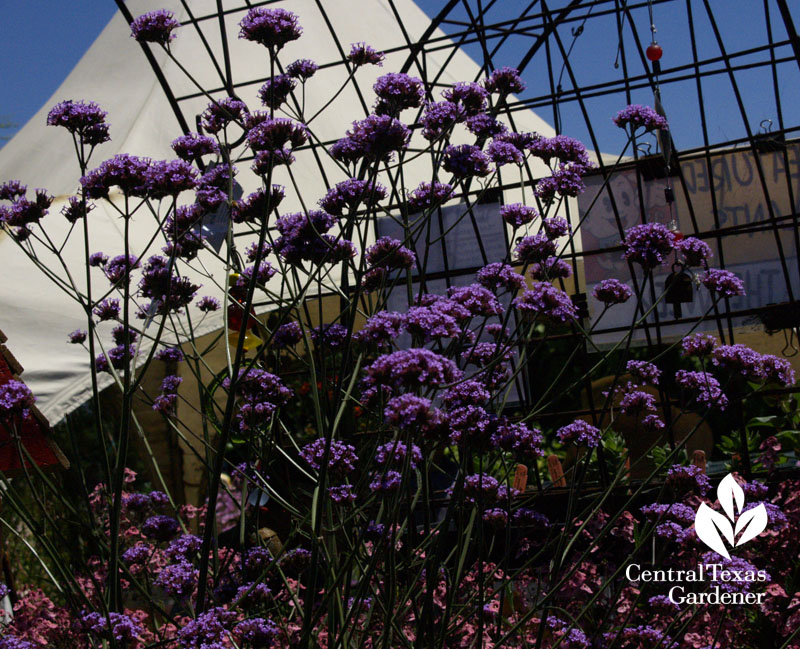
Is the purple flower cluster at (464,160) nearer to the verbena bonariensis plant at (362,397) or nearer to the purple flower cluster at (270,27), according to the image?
the verbena bonariensis plant at (362,397)

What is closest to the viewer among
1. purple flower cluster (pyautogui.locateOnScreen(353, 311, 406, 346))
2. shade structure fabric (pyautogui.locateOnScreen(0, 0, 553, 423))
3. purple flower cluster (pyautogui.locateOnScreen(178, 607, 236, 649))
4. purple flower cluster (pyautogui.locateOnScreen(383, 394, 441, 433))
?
purple flower cluster (pyautogui.locateOnScreen(383, 394, 441, 433))

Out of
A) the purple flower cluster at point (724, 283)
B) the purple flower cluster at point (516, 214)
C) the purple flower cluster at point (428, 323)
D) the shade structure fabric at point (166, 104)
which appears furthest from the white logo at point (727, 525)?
the shade structure fabric at point (166, 104)

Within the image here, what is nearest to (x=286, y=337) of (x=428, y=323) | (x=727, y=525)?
(x=428, y=323)

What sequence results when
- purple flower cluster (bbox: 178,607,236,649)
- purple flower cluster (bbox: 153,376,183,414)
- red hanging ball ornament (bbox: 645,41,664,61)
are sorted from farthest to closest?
Answer: red hanging ball ornament (bbox: 645,41,664,61) → purple flower cluster (bbox: 153,376,183,414) → purple flower cluster (bbox: 178,607,236,649)

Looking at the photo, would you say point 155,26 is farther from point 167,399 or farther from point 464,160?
point 167,399

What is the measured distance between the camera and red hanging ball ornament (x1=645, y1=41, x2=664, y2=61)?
3.35 m

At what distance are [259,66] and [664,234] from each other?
5.82 metres

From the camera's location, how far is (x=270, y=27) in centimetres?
184

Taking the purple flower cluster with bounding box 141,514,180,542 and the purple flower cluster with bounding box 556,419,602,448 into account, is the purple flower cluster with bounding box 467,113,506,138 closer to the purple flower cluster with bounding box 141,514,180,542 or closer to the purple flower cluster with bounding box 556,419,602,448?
the purple flower cluster with bounding box 556,419,602,448

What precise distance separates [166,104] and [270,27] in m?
5.42

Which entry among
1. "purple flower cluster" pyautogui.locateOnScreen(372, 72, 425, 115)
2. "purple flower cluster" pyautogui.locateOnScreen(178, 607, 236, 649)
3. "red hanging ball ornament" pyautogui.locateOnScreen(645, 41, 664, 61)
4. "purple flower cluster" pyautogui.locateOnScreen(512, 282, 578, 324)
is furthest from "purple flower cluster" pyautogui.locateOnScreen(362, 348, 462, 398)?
"red hanging ball ornament" pyautogui.locateOnScreen(645, 41, 664, 61)

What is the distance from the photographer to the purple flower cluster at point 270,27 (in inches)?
71.8

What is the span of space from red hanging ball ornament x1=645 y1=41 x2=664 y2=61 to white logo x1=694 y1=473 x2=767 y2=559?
6.03ft

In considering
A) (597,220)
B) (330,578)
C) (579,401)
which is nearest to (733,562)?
(330,578)
